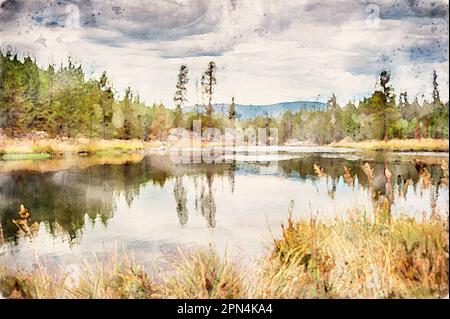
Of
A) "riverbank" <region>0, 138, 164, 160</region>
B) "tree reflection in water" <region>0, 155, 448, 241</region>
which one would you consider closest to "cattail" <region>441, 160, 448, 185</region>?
"tree reflection in water" <region>0, 155, 448, 241</region>

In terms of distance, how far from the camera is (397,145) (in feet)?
14.4

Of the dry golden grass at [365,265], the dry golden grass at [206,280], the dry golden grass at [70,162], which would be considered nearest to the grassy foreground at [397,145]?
the dry golden grass at [365,265]

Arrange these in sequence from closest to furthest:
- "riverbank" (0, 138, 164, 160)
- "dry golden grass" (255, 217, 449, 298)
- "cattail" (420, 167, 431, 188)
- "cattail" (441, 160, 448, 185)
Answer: "dry golden grass" (255, 217, 449, 298) < "cattail" (441, 160, 448, 185) < "cattail" (420, 167, 431, 188) < "riverbank" (0, 138, 164, 160)

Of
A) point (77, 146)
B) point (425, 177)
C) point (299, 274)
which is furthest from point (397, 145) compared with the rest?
point (77, 146)

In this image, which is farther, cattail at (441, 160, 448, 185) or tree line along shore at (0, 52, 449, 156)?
tree line along shore at (0, 52, 449, 156)

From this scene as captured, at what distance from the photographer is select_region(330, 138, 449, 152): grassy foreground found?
12.8 ft

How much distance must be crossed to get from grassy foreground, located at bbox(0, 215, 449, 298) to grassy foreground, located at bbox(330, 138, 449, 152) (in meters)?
0.66

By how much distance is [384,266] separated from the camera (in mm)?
3326

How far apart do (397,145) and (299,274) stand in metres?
1.73

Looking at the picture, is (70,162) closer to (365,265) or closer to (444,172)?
(365,265)

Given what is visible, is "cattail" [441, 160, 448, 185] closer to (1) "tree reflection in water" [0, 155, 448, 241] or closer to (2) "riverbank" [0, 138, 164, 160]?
(1) "tree reflection in water" [0, 155, 448, 241]

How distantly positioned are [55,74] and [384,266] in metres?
3.05

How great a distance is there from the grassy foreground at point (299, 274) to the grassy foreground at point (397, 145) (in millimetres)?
661

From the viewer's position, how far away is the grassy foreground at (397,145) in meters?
3.89
